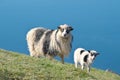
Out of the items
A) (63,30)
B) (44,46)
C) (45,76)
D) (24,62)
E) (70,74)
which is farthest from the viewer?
(44,46)

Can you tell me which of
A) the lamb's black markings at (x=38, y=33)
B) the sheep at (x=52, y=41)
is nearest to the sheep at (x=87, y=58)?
the sheep at (x=52, y=41)

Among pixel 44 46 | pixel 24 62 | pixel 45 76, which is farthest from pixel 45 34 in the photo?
pixel 45 76

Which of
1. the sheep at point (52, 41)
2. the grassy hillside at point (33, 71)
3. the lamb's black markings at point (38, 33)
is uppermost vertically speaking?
the lamb's black markings at point (38, 33)

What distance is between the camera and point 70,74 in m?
13.0

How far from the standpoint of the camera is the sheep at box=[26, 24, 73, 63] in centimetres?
2127

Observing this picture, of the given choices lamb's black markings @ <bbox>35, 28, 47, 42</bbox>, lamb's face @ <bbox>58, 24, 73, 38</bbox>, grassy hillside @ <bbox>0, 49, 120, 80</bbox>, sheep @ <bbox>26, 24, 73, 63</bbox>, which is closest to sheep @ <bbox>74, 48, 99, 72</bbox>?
sheep @ <bbox>26, 24, 73, 63</bbox>

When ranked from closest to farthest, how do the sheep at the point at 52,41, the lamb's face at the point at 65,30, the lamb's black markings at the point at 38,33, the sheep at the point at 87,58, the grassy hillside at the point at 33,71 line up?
1. the grassy hillside at the point at 33,71
2. the lamb's face at the point at 65,30
3. the sheep at the point at 52,41
4. the lamb's black markings at the point at 38,33
5. the sheep at the point at 87,58

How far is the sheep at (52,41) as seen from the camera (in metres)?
21.3

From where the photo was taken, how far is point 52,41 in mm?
21891

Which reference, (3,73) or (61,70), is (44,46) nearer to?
(61,70)

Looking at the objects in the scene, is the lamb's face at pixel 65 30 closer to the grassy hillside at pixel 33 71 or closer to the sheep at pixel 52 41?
the sheep at pixel 52 41

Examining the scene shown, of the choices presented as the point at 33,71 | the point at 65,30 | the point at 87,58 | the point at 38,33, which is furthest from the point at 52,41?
the point at 33,71

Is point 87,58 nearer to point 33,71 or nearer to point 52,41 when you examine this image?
point 52,41

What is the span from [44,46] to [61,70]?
9.26 metres
